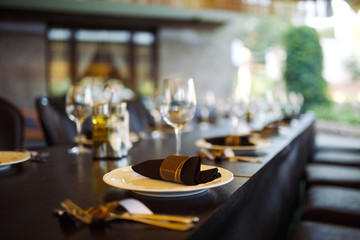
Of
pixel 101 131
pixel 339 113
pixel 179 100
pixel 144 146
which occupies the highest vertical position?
pixel 179 100

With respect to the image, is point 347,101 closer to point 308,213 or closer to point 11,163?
point 308,213

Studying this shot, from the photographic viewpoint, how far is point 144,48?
8.11m

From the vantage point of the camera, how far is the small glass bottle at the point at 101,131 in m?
1.25

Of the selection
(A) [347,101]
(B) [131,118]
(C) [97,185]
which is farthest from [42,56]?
(A) [347,101]

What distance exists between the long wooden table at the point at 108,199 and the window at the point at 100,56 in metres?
6.61

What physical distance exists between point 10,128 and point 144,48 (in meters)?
6.48

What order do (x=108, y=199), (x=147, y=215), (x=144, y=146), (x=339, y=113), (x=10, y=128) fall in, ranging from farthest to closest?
(x=339, y=113)
(x=10, y=128)
(x=144, y=146)
(x=108, y=199)
(x=147, y=215)

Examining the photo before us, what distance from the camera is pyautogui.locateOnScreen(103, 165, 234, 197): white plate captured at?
70 centimetres

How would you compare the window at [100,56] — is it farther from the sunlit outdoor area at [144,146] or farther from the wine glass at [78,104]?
the wine glass at [78,104]

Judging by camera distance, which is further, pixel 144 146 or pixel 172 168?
pixel 144 146

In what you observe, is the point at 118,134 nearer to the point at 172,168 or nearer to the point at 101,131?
the point at 101,131

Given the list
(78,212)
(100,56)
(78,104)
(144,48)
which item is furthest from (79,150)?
(144,48)

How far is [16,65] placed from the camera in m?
7.25

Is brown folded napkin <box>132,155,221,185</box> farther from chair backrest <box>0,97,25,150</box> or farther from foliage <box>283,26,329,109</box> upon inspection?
foliage <box>283,26,329,109</box>
